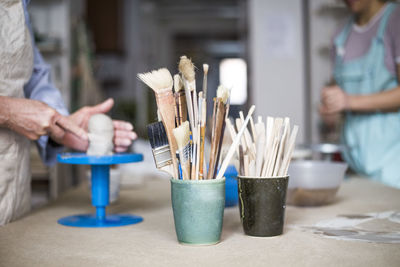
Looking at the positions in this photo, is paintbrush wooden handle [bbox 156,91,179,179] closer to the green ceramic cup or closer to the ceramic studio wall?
the green ceramic cup

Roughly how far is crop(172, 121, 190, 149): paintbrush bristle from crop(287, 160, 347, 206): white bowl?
0.44 m

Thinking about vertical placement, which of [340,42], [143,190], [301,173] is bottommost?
[143,190]

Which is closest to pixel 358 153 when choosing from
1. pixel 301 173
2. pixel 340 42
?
pixel 340 42

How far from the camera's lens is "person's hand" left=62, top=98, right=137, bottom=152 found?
3.58 ft

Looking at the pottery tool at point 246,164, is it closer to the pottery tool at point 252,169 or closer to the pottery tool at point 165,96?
the pottery tool at point 252,169

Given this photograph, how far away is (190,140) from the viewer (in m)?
0.77

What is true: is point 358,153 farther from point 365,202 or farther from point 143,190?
point 143,190

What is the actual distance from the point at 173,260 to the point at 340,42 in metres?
1.54

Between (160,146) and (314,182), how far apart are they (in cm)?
50

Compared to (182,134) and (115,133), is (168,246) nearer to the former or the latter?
(182,134)

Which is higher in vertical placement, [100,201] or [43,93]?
[43,93]

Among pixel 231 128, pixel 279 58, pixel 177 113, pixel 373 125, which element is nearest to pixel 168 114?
pixel 177 113

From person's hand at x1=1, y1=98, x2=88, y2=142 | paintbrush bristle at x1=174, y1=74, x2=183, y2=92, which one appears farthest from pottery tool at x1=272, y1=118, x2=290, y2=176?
person's hand at x1=1, y1=98, x2=88, y2=142

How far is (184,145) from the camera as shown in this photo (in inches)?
29.2
